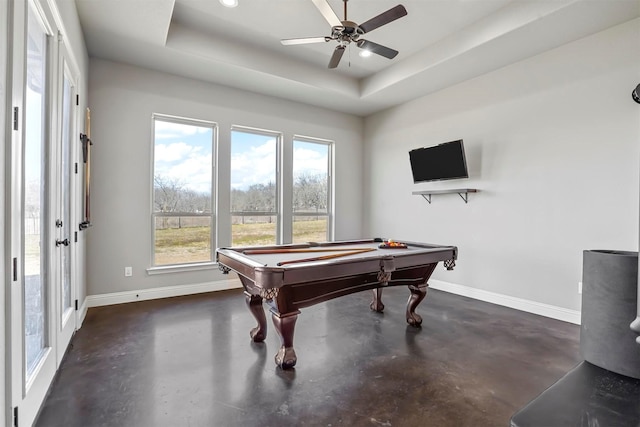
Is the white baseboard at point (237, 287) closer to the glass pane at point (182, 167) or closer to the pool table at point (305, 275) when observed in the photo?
the glass pane at point (182, 167)

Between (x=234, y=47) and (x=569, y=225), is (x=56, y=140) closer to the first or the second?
(x=234, y=47)

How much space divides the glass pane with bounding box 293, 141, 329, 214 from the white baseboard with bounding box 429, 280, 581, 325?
2.36 metres

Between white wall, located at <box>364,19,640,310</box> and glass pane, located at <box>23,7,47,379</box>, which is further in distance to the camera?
white wall, located at <box>364,19,640,310</box>

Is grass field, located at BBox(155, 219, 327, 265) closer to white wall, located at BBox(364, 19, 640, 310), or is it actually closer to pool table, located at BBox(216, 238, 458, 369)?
pool table, located at BBox(216, 238, 458, 369)

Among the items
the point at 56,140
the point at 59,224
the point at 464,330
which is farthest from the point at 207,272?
the point at 464,330

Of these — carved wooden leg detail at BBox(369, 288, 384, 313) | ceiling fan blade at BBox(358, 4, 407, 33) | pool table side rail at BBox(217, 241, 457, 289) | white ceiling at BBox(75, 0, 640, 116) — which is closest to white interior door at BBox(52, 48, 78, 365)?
white ceiling at BBox(75, 0, 640, 116)

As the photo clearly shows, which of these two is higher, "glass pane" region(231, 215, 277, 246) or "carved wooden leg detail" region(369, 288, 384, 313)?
"glass pane" region(231, 215, 277, 246)

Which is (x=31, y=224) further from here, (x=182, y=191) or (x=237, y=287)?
(x=237, y=287)

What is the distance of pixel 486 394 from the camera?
6.98ft

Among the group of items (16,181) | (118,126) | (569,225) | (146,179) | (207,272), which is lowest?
(207,272)

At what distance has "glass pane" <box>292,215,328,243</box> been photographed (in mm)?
5578

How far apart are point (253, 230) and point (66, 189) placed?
8.71 feet

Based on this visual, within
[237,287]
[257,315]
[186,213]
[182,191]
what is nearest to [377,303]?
[257,315]

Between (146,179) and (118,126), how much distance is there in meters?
0.72
